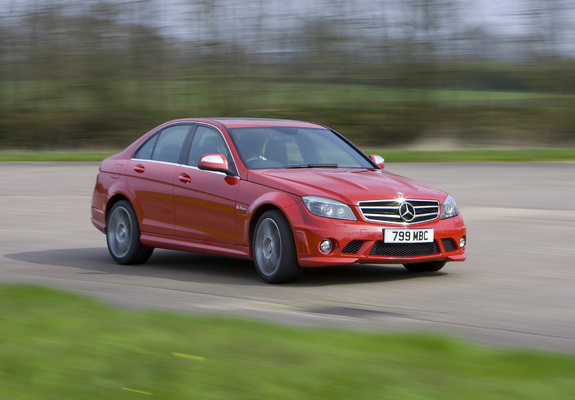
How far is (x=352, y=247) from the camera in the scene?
8.60 m

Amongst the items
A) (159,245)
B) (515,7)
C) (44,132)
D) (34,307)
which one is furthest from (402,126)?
(34,307)

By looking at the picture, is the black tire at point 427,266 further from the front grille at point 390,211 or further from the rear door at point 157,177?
the rear door at point 157,177

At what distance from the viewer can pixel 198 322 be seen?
627 cm

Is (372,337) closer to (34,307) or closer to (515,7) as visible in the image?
(34,307)

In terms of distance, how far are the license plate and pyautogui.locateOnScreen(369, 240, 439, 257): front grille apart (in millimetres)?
42

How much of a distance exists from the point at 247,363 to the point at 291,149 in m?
4.94

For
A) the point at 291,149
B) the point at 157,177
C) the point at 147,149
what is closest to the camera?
the point at 291,149

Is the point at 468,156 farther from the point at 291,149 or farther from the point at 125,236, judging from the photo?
the point at 291,149

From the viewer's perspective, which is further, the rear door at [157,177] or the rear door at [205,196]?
the rear door at [157,177]

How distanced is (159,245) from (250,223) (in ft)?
Answer: 4.95

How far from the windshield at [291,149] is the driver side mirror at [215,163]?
0.20 meters

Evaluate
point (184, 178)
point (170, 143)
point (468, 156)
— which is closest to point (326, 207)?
point (184, 178)

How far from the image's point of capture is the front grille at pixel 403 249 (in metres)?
8.65

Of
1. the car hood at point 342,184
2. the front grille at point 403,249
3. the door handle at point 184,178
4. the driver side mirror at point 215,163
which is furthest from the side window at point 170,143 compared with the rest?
the front grille at point 403,249
